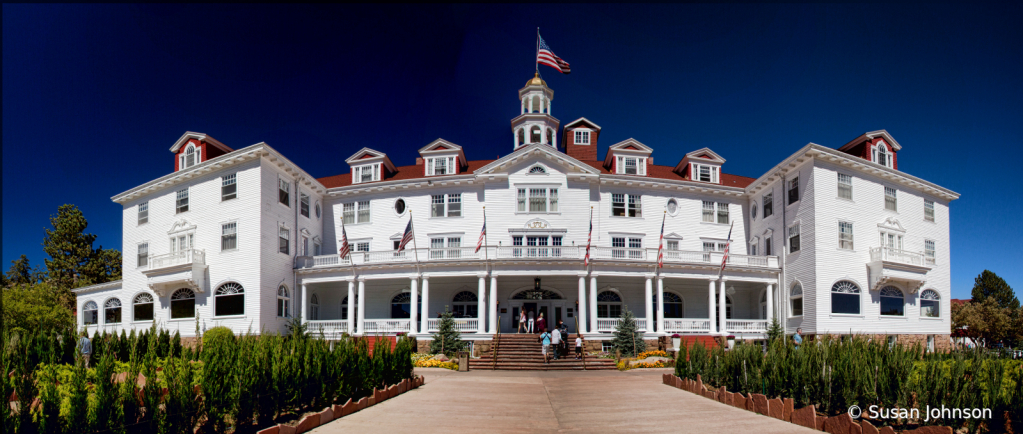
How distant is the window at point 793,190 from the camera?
3469cm

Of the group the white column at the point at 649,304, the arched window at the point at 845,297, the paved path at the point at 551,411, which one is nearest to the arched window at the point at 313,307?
the paved path at the point at 551,411

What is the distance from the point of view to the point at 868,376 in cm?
1160

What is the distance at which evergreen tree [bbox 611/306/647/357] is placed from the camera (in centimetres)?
3153

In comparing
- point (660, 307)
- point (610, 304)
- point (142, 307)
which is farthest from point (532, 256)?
point (142, 307)

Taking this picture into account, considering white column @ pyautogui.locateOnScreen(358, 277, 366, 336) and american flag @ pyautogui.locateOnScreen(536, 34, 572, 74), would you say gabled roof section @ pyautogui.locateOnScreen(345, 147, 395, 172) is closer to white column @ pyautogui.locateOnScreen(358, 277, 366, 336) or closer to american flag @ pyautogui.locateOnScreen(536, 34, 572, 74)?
white column @ pyautogui.locateOnScreen(358, 277, 366, 336)

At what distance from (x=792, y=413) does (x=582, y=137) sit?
35.4m

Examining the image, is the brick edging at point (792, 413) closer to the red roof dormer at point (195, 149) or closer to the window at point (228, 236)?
the window at point (228, 236)

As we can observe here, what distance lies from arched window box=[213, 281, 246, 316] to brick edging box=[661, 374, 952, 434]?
79.9ft

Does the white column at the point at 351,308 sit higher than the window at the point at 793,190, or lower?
lower

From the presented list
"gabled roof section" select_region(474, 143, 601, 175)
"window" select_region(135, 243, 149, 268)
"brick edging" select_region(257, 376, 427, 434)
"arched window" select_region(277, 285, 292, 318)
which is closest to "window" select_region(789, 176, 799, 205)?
"gabled roof section" select_region(474, 143, 601, 175)

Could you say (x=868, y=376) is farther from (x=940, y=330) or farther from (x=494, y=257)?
(x=940, y=330)

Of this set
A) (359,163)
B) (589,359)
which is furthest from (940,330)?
(359,163)

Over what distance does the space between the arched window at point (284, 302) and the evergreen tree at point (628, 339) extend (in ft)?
59.9

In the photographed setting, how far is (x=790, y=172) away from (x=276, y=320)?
29.8 meters
